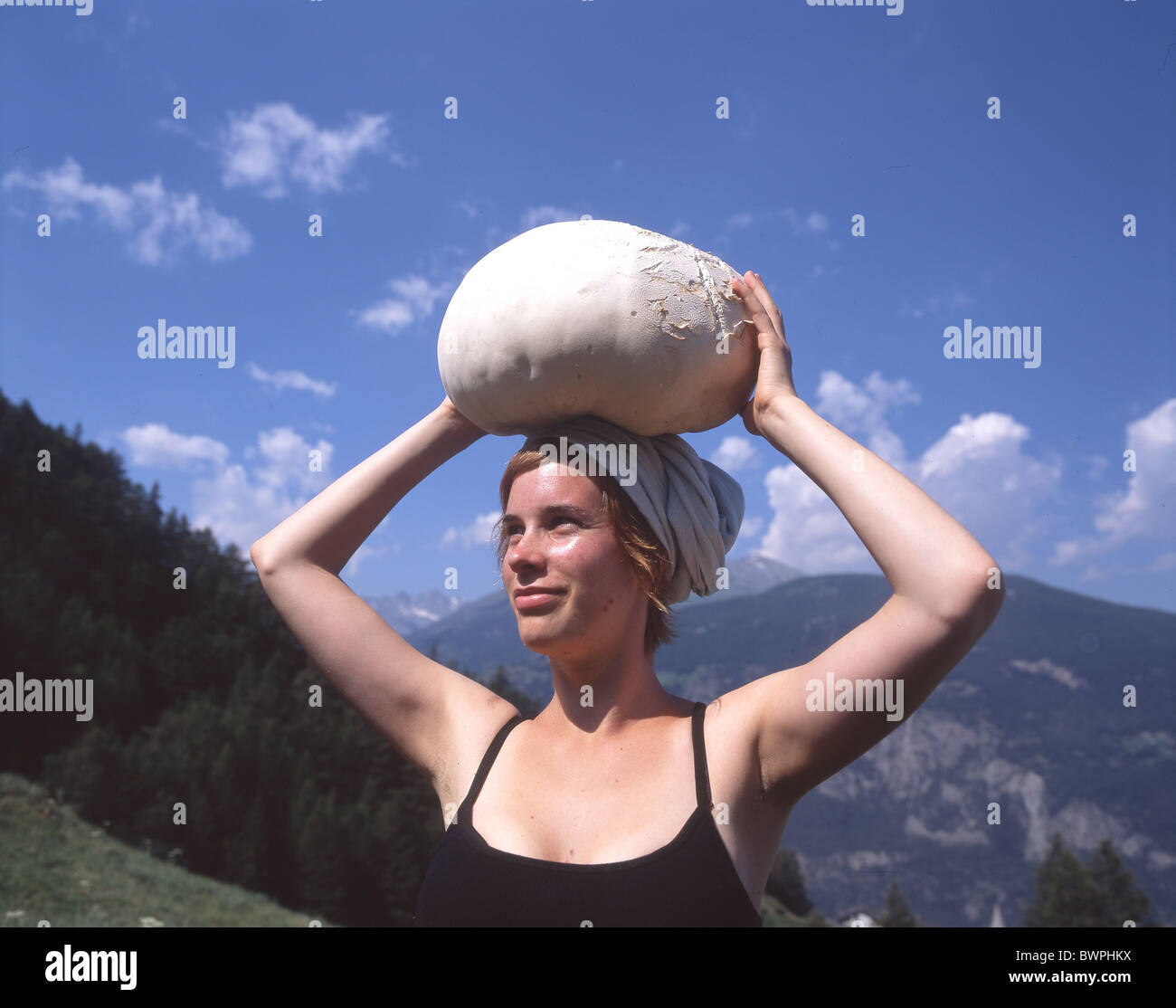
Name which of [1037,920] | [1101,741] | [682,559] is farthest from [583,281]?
[1101,741]

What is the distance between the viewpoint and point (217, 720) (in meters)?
64.1

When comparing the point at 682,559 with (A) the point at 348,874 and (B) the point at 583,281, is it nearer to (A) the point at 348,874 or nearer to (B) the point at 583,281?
(B) the point at 583,281

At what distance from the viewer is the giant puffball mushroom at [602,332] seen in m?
2.41

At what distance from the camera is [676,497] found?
278 centimetres

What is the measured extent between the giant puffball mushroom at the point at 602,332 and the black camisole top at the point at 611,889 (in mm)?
1027

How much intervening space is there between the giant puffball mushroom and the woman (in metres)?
0.15

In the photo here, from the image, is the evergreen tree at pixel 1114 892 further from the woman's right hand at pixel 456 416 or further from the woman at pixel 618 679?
the woman's right hand at pixel 456 416

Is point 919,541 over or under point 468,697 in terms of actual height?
over

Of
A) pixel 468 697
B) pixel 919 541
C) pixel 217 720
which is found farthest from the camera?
pixel 217 720

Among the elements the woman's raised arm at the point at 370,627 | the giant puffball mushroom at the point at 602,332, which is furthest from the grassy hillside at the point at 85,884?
the giant puffball mushroom at the point at 602,332

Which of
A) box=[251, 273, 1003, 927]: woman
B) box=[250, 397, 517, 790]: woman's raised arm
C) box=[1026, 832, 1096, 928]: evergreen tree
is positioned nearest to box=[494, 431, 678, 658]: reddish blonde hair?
box=[251, 273, 1003, 927]: woman

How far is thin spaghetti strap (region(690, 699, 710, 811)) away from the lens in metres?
2.38
